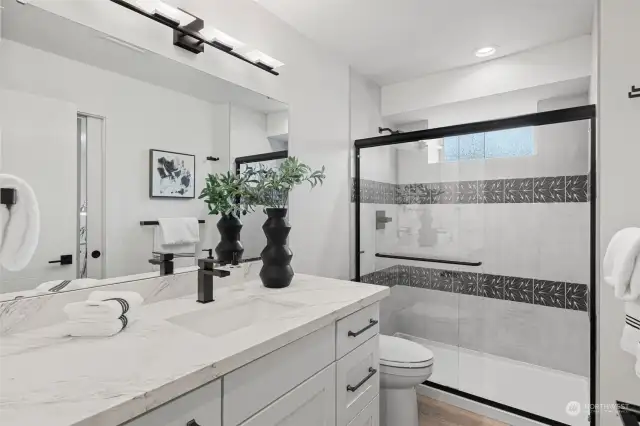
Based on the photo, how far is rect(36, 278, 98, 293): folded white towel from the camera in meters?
1.14

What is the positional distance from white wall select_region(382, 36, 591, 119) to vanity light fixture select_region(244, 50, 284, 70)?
1.52m

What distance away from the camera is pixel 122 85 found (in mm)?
1339

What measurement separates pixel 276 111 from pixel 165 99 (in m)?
0.69

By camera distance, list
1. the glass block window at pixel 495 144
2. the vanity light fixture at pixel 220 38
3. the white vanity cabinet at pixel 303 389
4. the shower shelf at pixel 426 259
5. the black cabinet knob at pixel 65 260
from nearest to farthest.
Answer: the white vanity cabinet at pixel 303 389, the black cabinet knob at pixel 65 260, the vanity light fixture at pixel 220 38, the glass block window at pixel 495 144, the shower shelf at pixel 426 259

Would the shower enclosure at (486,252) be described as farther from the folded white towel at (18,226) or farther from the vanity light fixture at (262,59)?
the folded white towel at (18,226)

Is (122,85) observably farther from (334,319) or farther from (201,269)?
(334,319)

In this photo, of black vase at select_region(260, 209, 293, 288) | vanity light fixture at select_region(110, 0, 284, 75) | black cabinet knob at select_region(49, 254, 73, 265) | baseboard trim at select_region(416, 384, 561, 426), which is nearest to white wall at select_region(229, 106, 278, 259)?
black vase at select_region(260, 209, 293, 288)

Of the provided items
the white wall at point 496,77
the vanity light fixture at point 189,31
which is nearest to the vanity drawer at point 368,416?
the vanity light fixture at point 189,31

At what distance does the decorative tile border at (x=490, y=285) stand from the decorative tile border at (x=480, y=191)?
0.61m

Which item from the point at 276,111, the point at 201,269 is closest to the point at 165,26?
the point at 276,111

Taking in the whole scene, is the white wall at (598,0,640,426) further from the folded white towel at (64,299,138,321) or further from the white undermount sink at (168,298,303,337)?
the folded white towel at (64,299,138,321)

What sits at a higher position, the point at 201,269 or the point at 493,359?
the point at 201,269

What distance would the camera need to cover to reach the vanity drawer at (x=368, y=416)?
4.66 feet

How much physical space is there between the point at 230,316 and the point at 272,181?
0.78 meters
